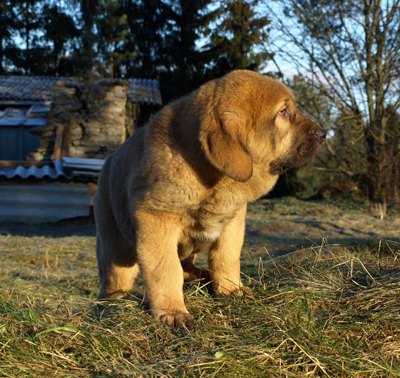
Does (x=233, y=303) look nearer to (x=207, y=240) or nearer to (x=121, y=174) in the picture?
(x=207, y=240)

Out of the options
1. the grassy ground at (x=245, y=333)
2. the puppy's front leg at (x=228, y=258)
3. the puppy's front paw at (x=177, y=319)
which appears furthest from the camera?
the puppy's front leg at (x=228, y=258)

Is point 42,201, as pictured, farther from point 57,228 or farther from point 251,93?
point 251,93

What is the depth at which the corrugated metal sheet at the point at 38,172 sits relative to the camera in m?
11.1

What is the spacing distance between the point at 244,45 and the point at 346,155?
9217mm

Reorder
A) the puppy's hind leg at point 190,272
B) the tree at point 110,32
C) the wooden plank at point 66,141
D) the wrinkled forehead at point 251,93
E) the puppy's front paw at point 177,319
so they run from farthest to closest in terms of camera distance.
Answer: the tree at point 110,32
the wooden plank at point 66,141
the puppy's hind leg at point 190,272
the wrinkled forehead at point 251,93
the puppy's front paw at point 177,319

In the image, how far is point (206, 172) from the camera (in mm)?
2992

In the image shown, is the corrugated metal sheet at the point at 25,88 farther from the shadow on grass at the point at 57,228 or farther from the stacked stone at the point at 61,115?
the shadow on grass at the point at 57,228

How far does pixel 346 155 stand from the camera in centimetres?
1339

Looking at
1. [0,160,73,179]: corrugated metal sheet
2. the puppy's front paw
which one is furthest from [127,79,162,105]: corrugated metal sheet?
the puppy's front paw

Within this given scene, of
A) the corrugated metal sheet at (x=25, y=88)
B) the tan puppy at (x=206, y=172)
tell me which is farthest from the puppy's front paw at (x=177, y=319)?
the corrugated metal sheet at (x=25, y=88)

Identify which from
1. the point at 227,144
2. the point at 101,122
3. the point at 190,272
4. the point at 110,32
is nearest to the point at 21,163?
the point at 101,122

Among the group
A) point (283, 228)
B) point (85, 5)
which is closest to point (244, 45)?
point (283, 228)

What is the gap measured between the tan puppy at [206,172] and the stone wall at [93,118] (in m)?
9.97

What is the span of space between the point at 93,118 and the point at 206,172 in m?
10.9
